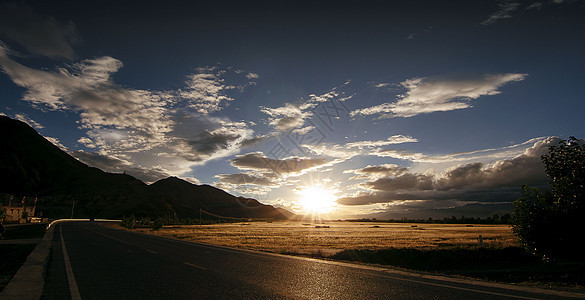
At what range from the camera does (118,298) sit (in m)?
8.13

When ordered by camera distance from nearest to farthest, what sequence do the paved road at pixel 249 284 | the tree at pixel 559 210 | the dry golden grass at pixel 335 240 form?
1. the paved road at pixel 249 284
2. the tree at pixel 559 210
3. the dry golden grass at pixel 335 240

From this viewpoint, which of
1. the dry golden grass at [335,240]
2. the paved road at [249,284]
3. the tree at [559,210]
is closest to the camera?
the paved road at [249,284]

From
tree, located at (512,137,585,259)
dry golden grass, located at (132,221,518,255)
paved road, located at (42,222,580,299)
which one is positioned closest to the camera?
paved road, located at (42,222,580,299)

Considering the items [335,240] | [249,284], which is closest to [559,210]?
[249,284]

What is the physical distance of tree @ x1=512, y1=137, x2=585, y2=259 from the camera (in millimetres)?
16828

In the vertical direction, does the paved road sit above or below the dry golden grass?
above

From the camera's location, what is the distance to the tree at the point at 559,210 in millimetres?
16828

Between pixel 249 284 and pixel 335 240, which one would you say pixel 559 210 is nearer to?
pixel 249 284

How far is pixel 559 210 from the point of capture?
1741 cm

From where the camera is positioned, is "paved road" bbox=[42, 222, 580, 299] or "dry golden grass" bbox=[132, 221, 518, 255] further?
"dry golden grass" bbox=[132, 221, 518, 255]

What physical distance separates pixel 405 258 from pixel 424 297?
22.1 m

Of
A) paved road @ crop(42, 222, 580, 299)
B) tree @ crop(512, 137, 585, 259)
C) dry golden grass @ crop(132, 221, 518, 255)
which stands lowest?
dry golden grass @ crop(132, 221, 518, 255)

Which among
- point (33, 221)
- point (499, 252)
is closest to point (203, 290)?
point (499, 252)

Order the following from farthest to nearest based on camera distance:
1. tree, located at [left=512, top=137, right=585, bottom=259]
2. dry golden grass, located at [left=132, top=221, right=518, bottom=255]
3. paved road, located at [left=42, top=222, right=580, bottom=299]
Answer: dry golden grass, located at [left=132, top=221, right=518, bottom=255] → tree, located at [left=512, top=137, right=585, bottom=259] → paved road, located at [left=42, top=222, right=580, bottom=299]
